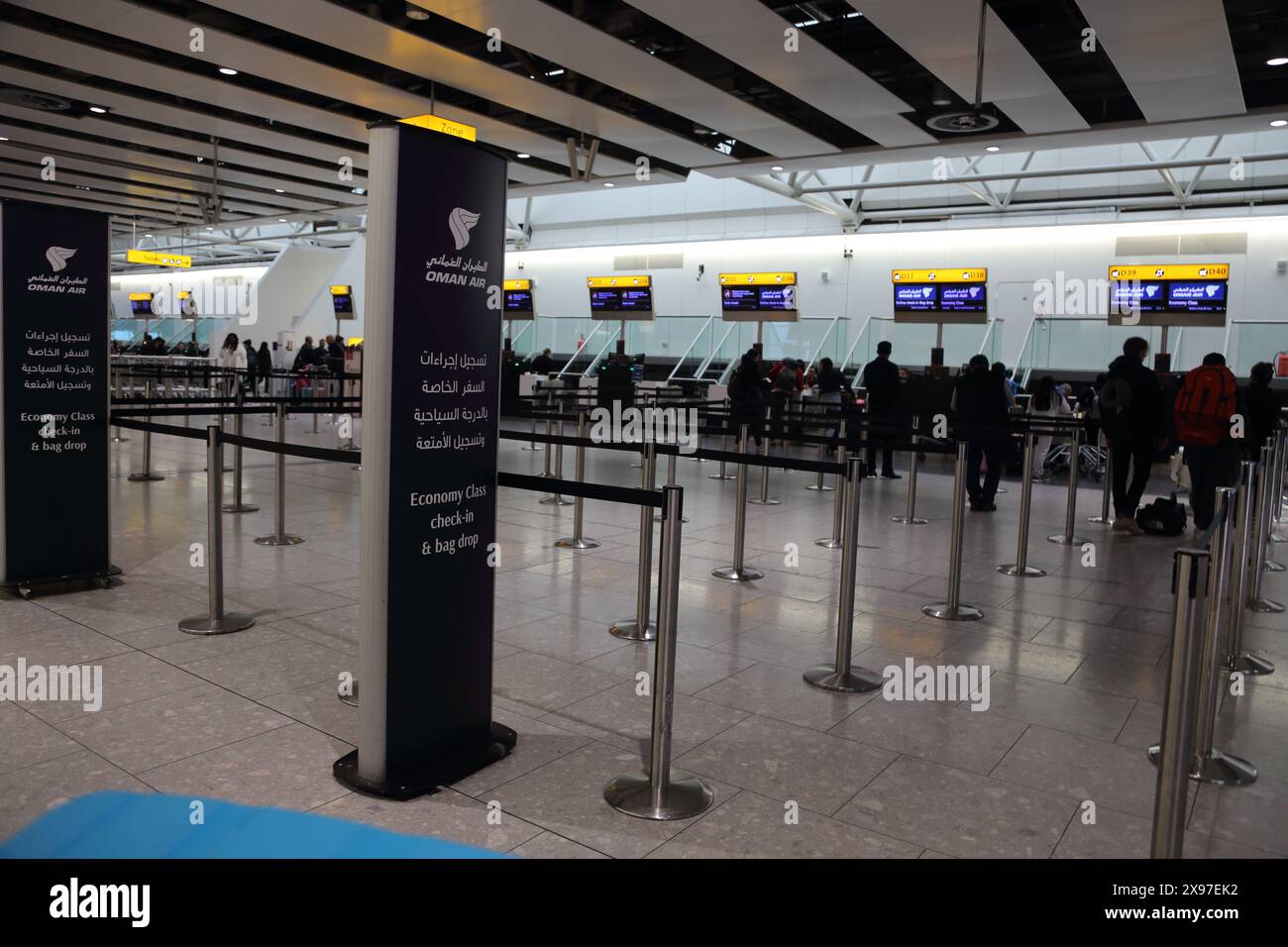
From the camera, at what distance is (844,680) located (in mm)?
4695

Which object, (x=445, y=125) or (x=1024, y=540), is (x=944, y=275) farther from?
(x=1024, y=540)

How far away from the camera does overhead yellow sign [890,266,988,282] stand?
14539mm

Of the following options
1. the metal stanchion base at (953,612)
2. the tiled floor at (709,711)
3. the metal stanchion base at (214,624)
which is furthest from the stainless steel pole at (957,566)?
the metal stanchion base at (214,624)

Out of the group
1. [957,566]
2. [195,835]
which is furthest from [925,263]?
[195,835]

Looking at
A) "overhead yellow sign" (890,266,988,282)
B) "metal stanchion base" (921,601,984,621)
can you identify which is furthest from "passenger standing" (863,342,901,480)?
"metal stanchion base" (921,601,984,621)

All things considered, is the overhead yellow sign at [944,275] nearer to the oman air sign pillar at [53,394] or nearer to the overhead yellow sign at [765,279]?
the overhead yellow sign at [765,279]

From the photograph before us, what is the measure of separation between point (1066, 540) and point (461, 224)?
741cm

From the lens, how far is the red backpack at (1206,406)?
8.13m

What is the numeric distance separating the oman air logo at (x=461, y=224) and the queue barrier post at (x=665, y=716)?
113 cm
